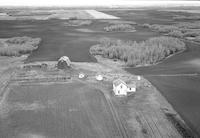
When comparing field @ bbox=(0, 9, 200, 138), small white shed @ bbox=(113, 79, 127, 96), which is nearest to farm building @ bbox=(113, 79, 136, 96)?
small white shed @ bbox=(113, 79, 127, 96)

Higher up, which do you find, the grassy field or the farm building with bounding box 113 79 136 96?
the farm building with bounding box 113 79 136 96

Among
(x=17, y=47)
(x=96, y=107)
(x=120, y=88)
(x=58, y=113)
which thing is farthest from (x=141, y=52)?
(x=58, y=113)

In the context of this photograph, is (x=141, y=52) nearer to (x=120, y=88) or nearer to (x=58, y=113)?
(x=120, y=88)

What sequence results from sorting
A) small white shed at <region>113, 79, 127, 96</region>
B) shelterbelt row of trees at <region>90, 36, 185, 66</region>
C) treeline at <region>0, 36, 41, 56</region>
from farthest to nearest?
treeline at <region>0, 36, 41, 56</region> < shelterbelt row of trees at <region>90, 36, 185, 66</region> < small white shed at <region>113, 79, 127, 96</region>

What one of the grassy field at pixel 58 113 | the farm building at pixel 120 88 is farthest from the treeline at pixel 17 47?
the farm building at pixel 120 88

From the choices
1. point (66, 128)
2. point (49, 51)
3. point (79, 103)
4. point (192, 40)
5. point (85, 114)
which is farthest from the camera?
point (192, 40)

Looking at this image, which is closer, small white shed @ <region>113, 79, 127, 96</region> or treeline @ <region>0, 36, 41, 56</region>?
small white shed @ <region>113, 79, 127, 96</region>

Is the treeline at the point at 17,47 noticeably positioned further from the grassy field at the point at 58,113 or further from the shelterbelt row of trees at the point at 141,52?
the grassy field at the point at 58,113

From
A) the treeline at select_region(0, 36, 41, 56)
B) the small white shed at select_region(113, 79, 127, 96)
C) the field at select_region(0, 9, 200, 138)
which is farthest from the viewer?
the treeline at select_region(0, 36, 41, 56)

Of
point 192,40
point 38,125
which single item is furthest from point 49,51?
point 192,40

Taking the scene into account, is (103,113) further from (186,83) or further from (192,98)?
(186,83)

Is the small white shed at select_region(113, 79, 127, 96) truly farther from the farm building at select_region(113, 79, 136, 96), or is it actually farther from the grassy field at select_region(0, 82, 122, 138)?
the grassy field at select_region(0, 82, 122, 138)
